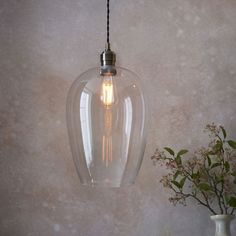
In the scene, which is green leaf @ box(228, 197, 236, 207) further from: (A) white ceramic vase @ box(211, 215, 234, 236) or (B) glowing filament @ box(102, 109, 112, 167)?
(B) glowing filament @ box(102, 109, 112, 167)

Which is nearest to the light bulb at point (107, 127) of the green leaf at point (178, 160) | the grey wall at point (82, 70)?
the green leaf at point (178, 160)

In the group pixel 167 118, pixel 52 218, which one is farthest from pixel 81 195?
pixel 167 118

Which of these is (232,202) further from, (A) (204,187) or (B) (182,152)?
(B) (182,152)

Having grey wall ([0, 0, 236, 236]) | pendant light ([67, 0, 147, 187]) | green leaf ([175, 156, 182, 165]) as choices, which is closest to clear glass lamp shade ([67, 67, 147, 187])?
pendant light ([67, 0, 147, 187])

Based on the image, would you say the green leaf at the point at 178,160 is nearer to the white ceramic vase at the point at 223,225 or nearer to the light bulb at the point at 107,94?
the white ceramic vase at the point at 223,225

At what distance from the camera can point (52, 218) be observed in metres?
1.69

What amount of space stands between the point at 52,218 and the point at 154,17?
2.78ft

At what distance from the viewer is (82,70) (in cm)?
181

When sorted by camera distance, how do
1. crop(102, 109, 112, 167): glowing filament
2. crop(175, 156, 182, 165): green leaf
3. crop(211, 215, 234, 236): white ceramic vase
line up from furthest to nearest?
1. crop(175, 156, 182, 165): green leaf
2. crop(211, 215, 234, 236): white ceramic vase
3. crop(102, 109, 112, 167): glowing filament

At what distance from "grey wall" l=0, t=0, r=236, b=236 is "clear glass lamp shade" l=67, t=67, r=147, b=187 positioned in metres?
0.56

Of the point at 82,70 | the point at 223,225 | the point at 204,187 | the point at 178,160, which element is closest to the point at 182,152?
the point at 178,160

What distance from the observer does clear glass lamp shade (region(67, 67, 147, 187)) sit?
3.79 feet

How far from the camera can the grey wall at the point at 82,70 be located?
170cm

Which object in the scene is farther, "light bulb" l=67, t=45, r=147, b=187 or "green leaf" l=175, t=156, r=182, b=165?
"green leaf" l=175, t=156, r=182, b=165
